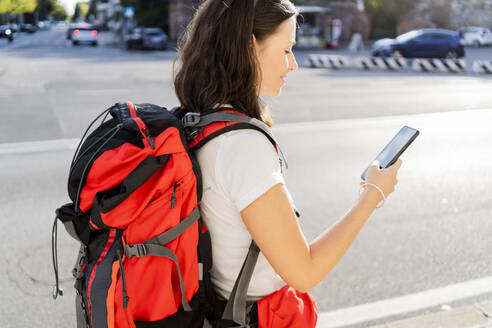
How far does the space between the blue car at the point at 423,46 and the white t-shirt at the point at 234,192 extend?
907 inches

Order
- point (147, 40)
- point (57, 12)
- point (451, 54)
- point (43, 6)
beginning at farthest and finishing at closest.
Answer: point (57, 12) → point (147, 40) → point (451, 54) → point (43, 6)

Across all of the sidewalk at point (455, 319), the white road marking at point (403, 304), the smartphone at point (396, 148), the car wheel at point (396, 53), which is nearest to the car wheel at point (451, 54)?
the car wheel at point (396, 53)

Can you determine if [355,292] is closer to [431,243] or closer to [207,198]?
[431,243]

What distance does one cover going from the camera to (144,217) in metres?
1.29

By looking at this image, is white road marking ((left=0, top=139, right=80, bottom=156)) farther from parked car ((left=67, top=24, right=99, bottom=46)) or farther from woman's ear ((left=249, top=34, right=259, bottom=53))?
parked car ((left=67, top=24, right=99, bottom=46))

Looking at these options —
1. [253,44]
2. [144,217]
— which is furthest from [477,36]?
[144,217]

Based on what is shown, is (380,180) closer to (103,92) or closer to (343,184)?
(343,184)

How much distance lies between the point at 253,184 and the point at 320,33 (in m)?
36.1

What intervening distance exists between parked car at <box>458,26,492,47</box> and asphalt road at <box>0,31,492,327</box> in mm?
25754

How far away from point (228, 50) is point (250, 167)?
0.35 meters

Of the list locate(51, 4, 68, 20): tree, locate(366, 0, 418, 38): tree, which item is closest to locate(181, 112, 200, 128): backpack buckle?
locate(51, 4, 68, 20): tree

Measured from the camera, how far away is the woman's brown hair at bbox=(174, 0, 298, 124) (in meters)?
1.36

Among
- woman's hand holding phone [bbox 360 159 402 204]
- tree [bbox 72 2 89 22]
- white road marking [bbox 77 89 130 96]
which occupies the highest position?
woman's hand holding phone [bbox 360 159 402 204]

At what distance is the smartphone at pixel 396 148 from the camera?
159 centimetres
